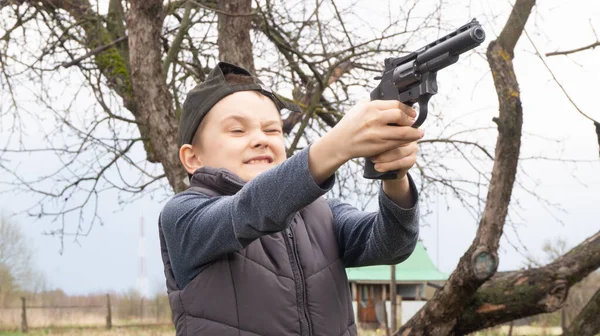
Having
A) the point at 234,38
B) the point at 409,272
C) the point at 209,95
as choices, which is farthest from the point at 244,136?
the point at 409,272

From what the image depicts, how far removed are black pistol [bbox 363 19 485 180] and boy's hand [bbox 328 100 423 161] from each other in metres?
0.04

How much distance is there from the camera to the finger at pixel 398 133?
1528 millimetres

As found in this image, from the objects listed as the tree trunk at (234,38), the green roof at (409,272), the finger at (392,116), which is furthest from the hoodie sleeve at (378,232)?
the green roof at (409,272)

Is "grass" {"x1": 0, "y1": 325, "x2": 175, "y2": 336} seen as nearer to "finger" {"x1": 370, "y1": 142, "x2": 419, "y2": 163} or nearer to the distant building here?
the distant building

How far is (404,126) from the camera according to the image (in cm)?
154

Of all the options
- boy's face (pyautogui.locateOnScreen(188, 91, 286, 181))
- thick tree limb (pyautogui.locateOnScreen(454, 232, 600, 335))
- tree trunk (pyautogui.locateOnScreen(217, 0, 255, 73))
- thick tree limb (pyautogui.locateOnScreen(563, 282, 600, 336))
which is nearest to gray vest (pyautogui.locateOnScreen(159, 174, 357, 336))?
boy's face (pyautogui.locateOnScreen(188, 91, 286, 181))

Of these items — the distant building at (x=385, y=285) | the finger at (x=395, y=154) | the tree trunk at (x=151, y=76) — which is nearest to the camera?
the finger at (x=395, y=154)

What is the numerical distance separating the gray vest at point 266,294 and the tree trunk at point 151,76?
3.81 metres

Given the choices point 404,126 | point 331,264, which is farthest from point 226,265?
point 404,126

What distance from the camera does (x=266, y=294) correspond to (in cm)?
189

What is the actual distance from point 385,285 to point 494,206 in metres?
14.8

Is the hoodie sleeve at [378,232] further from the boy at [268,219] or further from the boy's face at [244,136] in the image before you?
the boy's face at [244,136]

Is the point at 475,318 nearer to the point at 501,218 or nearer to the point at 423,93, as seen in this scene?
the point at 501,218

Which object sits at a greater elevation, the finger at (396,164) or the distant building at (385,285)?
the distant building at (385,285)
